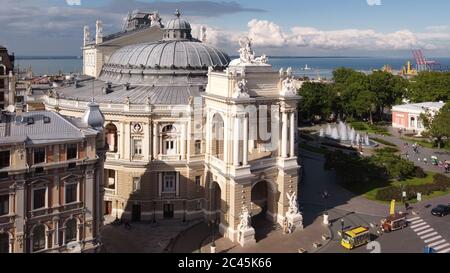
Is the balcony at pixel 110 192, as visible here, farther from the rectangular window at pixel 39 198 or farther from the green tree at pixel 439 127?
the green tree at pixel 439 127

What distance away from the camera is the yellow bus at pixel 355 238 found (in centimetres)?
4706

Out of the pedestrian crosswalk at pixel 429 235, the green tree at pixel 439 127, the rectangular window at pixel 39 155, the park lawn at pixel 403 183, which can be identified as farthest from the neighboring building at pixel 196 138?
the green tree at pixel 439 127

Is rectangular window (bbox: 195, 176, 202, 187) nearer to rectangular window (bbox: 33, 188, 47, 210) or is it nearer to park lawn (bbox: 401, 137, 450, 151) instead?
rectangular window (bbox: 33, 188, 47, 210)

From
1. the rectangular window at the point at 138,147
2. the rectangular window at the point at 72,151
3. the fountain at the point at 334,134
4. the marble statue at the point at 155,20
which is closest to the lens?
the rectangular window at the point at 72,151

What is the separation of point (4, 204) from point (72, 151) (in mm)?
6489

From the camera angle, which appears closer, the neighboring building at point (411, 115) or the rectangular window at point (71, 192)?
the rectangular window at point (71, 192)

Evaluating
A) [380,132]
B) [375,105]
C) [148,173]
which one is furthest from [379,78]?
[148,173]

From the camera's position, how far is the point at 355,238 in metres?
47.0

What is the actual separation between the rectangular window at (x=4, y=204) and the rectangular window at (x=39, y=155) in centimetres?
342

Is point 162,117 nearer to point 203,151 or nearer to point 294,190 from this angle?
point 203,151

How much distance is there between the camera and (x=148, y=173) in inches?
2185

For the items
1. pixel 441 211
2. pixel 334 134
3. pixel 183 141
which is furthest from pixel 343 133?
pixel 183 141

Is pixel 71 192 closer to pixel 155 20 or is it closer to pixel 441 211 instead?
pixel 441 211

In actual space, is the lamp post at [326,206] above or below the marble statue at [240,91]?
below
